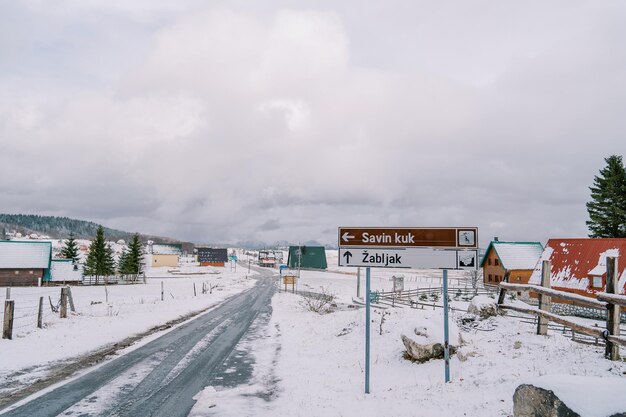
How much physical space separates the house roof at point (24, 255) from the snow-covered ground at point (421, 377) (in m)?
70.4

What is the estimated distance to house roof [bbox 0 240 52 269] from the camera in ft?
217

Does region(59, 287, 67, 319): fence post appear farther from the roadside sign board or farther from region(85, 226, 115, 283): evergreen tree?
region(85, 226, 115, 283): evergreen tree

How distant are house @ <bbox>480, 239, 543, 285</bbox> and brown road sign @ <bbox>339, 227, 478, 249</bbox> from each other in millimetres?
52458

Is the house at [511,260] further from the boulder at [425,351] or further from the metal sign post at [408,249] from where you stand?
the metal sign post at [408,249]

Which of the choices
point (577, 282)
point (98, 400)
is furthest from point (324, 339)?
point (577, 282)

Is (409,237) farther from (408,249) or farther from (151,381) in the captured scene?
(151,381)

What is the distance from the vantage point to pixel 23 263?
67.2 meters

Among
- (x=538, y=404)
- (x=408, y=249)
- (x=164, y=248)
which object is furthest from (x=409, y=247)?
(x=164, y=248)

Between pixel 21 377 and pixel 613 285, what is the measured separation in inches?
617

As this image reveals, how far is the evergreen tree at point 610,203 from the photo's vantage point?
158 ft

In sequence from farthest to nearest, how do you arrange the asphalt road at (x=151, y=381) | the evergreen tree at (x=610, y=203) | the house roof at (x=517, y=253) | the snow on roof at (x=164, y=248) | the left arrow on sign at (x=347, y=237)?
the snow on roof at (x=164, y=248)
the house roof at (x=517, y=253)
the evergreen tree at (x=610, y=203)
the left arrow on sign at (x=347, y=237)
the asphalt road at (x=151, y=381)

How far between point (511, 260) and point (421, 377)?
54.3m

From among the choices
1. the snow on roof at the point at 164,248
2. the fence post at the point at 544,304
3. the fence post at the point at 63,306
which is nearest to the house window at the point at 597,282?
the fence post at the point at 544,304

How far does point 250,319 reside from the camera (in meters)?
25.9
